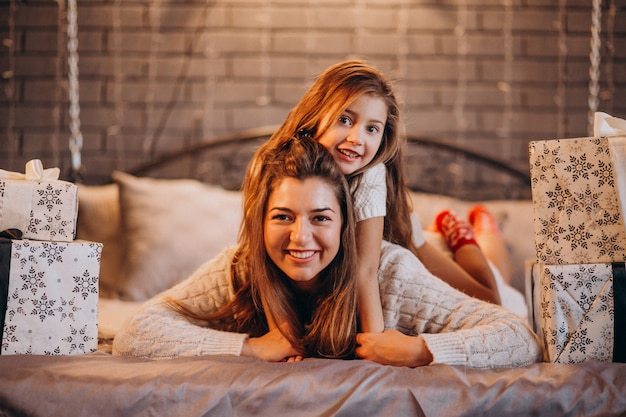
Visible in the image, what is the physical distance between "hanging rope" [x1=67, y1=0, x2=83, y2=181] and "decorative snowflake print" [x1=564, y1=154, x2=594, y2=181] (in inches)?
87.4

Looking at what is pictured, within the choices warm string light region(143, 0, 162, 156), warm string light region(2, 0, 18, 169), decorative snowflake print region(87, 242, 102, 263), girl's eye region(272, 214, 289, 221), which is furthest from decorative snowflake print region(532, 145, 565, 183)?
warm string light region(2, 0, 18, 169)

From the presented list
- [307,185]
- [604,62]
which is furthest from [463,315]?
[604,62]

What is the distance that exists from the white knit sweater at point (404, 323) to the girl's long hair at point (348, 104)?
179 millimetres

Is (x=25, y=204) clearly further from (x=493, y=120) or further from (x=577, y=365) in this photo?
(x=493, y=120)

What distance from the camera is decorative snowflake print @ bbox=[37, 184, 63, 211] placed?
1.65 meters

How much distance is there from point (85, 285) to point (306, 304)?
0.55 metres

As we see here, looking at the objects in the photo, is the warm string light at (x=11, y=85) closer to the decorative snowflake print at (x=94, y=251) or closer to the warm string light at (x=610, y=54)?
the decorative snowflake print at (x=94, y=251)

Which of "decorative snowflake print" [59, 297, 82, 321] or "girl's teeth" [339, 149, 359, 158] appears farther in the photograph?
"girl's teeth" [339, 149, 359, 158]

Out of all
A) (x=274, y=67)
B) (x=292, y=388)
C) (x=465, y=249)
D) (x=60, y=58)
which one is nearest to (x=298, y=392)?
(x=292, y=388)

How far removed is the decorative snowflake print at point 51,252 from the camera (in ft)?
5.28

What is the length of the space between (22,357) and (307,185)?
75 centimetres

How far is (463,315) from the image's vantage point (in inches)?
66.1

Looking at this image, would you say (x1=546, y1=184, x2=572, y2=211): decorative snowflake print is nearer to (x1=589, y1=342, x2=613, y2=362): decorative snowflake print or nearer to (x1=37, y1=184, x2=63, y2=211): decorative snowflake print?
(x1=589, y1=342, x2=613, y2=362): decorative snowflake print

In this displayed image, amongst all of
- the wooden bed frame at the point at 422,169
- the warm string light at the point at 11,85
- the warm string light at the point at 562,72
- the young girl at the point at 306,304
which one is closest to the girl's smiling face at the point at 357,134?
the young girl at the point at 306,304
